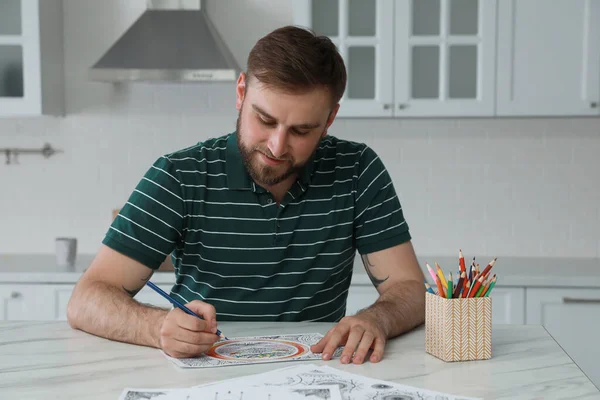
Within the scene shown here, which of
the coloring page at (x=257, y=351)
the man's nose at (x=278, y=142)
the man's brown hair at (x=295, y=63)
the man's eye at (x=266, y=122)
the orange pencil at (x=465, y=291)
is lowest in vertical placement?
the coloring page at (x=257, y=351)

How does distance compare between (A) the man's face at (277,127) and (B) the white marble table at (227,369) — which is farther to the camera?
(A) the man's face at (277,127)

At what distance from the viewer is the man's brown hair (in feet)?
5.41

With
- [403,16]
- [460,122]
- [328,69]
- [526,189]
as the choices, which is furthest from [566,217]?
[328,69]

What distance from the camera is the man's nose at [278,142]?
169cm

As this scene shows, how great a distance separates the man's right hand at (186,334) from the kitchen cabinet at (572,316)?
215cm

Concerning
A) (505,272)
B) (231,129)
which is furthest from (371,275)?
(231,129)

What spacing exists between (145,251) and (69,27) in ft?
7.97

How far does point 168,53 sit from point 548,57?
1722 mm

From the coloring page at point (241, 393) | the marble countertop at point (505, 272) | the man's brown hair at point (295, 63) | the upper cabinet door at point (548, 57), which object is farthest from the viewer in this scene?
the upper cabinet door at point (548, 57)

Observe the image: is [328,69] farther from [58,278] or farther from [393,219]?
[58,278]

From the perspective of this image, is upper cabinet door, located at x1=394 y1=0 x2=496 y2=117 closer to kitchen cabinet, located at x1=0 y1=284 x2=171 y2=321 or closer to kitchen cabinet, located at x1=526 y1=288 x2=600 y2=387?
kitchen cabinet, located at x1=526 y1=288 x2=600 y2=387

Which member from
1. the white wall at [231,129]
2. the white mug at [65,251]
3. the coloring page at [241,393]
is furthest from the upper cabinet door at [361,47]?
the coloring page at [241,393]

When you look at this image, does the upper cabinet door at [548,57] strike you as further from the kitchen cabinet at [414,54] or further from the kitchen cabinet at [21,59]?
the kitchen cabinet at [21,59]

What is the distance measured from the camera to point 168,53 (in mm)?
3443
